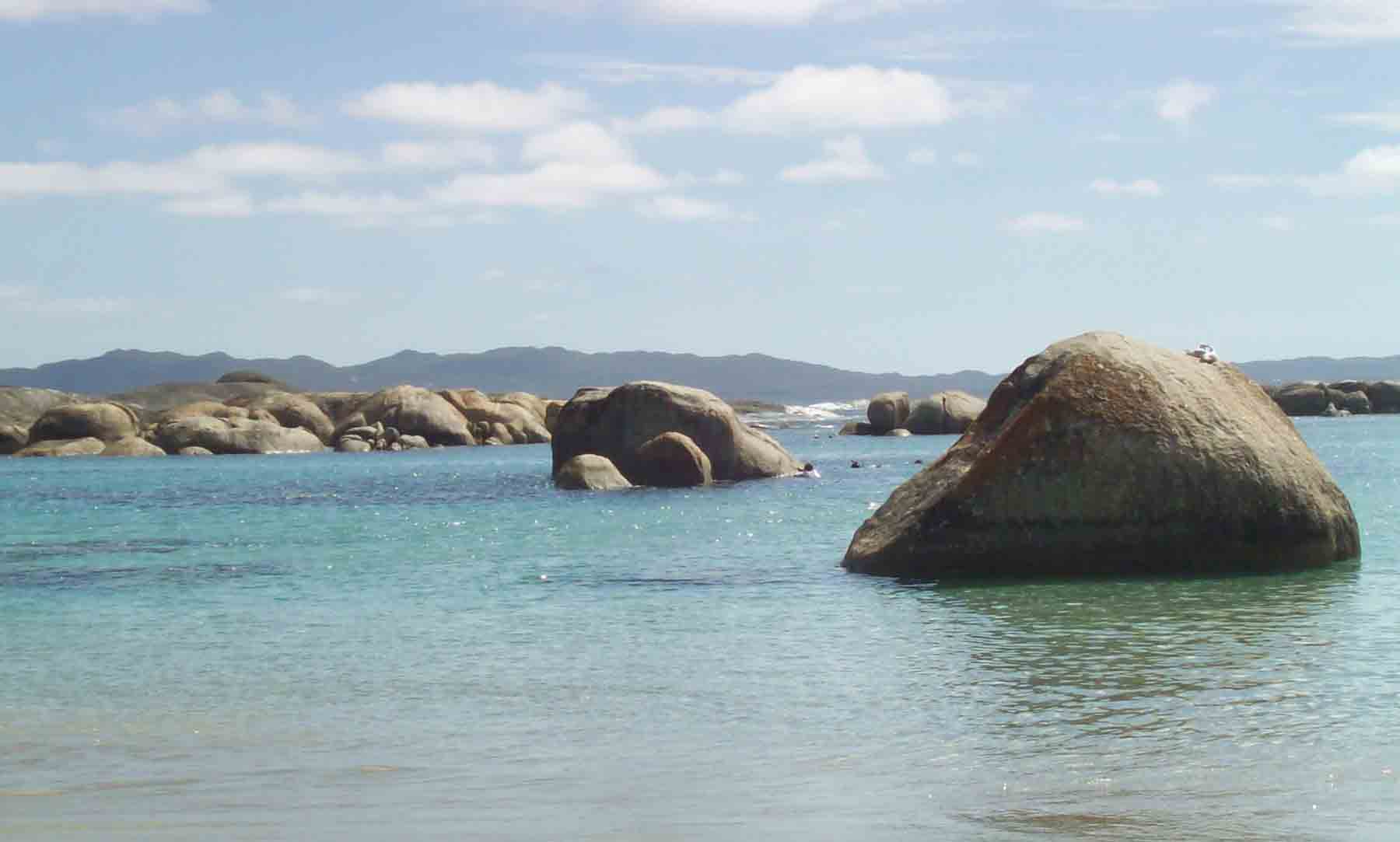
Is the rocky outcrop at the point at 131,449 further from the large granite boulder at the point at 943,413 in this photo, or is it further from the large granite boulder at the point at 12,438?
the large granite boulder at the point at 943,413

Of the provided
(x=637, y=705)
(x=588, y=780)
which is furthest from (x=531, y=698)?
(x=588, y=780)

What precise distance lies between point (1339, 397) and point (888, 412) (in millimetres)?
49180

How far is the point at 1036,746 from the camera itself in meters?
9.23

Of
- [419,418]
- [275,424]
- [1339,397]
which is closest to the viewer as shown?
[275,424]

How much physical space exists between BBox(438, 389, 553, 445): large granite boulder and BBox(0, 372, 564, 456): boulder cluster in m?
0.06

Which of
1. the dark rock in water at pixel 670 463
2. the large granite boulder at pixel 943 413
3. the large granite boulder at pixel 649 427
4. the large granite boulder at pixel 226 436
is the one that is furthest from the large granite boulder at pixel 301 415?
the dark rock in water at pixel 670 463

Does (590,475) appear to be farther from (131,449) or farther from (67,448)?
(67,448)

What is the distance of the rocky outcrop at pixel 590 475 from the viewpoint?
136 ft

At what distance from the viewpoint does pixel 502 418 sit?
88812 mm

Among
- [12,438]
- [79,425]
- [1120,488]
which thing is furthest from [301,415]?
[1120,488]

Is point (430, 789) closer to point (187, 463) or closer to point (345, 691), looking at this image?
point (345, 691)

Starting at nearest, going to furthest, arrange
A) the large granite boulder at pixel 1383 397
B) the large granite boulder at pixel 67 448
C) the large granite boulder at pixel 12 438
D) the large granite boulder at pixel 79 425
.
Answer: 1. the large granite boulder at pixel 67 448
2. the large granite boulder at pixel 79 425
3. the large granite boulder at pixel 12 438
4. the large granite boulder at pixel 1383 397

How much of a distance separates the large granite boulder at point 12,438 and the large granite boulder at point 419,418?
49.6ft

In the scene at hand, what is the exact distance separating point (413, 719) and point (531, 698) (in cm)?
97
